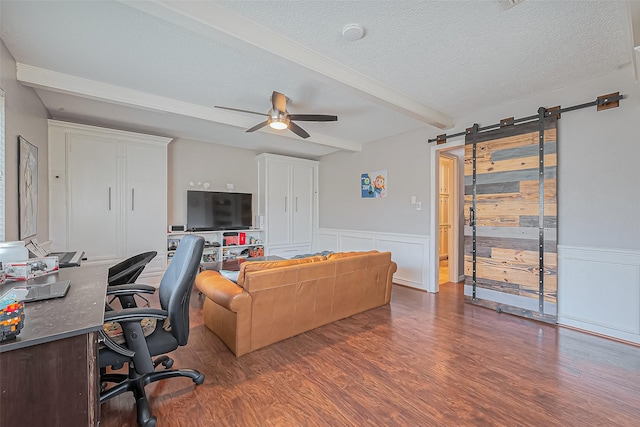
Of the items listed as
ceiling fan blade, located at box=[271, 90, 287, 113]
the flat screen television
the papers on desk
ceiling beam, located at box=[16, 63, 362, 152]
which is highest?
ceiling beam, located at box=[16, 63, 362, 152]

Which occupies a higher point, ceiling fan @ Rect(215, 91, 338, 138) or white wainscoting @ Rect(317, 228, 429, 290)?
ceiling fan @ Rect(215, 91, 338, 138)

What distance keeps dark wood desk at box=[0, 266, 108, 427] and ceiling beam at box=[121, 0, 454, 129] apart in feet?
5.69

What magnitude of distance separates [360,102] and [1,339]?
3467 mm

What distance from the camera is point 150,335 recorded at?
5.74 feet

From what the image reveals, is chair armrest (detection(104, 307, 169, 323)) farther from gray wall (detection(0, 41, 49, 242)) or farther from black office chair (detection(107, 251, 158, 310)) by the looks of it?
gray wall (detection(0, 41, 49, 242))

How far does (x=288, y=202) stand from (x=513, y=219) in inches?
159

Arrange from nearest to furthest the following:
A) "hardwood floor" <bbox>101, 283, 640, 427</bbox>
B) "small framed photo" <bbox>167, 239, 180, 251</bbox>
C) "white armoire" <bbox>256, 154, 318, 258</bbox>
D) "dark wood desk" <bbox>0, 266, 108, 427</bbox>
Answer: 1. "dark wood desk" <bbox>0, 266, 108, 427</bbox>
2. "hardwood floor" <bbox>101, 283, 640, 427</bbox>
3. "small framed photo" <bbox>167, 239, 180, 251</bbox>
4. "white armoire" <bbox>256, 154, 318, 258</bbox>

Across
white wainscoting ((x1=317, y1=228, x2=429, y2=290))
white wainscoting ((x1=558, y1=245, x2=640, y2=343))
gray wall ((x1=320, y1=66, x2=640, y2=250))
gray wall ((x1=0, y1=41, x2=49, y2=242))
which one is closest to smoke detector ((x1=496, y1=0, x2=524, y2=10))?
gray wall ((x1=320, y1=66, x2=640, y2=250))

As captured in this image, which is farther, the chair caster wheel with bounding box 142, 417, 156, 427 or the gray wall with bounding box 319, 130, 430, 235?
the gray wall with bounding box 319, 130, 430, 235

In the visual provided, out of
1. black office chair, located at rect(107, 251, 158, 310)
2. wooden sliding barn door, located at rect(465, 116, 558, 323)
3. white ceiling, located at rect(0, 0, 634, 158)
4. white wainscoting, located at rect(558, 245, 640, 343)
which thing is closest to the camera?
white ceiling, located at rect(0, 0, 634, 158)

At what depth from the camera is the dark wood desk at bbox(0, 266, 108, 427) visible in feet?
3.28

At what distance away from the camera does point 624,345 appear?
2.67 meters

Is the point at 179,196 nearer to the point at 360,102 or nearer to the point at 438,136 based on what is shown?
the point at 360,102

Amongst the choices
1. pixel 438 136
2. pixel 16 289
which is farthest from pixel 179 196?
pixel 438 136
